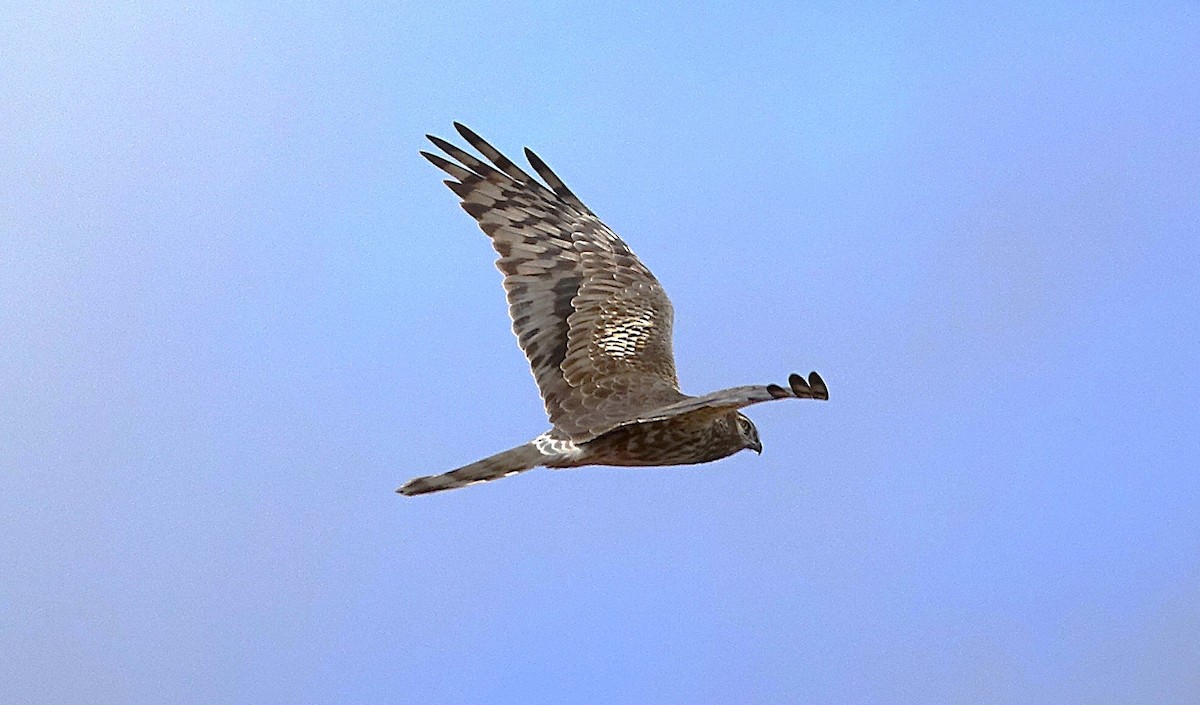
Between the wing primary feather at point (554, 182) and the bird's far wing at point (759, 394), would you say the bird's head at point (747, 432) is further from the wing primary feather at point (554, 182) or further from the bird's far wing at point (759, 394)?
the wing primary feather at point (554, 182)

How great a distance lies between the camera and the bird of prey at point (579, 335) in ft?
21.1

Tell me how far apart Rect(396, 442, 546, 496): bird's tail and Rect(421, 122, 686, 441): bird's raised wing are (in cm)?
40

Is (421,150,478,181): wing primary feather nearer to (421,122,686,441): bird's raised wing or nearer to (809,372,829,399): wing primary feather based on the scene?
(421,122,686,441): bird's raised wing

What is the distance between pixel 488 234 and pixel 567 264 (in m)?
0.49

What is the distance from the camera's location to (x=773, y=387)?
4.99 metres

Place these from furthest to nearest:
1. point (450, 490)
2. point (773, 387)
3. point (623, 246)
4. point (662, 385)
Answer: point (623, 246)
point (662, 385)
point (450, 490)
point (773, 387)

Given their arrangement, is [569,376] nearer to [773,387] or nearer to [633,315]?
[633,315]

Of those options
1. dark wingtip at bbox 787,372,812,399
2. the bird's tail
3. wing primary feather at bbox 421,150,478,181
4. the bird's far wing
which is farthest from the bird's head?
wing primary feather at bbox 421,150,478,181

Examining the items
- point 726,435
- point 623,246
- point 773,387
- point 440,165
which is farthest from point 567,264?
point 773,387

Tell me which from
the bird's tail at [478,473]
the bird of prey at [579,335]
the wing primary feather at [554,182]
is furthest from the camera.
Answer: the wing primary feather at [554,182]

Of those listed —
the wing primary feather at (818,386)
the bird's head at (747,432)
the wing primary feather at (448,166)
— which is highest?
the wing primary feather at (448,166)

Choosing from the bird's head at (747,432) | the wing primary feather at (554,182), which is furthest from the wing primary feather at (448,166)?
the bird's head at (747,432)

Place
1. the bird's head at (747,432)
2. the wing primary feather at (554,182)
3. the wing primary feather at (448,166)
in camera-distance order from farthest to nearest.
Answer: the wing primary feather at (554,182)
the wing primary feather at (448,166)
the bird's head at (747,432)

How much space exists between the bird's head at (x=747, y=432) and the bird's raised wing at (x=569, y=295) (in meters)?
0.35
